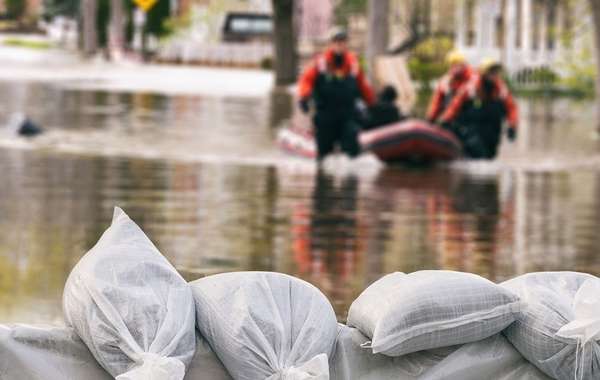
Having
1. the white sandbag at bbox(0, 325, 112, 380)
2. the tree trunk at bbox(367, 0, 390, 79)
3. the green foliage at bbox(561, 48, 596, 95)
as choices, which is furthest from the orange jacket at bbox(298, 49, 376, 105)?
the white sandbag at bbox(0, 325, 112, 380)

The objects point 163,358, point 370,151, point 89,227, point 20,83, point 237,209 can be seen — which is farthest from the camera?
point 20,83

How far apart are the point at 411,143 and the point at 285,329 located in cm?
2022

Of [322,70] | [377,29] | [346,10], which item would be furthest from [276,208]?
[346,10]

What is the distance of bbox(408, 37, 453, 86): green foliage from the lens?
176ft

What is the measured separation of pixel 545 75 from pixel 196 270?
42088 mm

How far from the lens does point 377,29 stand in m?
38.7

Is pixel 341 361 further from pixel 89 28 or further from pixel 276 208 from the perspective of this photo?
pixel 89 28

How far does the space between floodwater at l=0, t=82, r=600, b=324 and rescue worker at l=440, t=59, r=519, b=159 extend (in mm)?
341

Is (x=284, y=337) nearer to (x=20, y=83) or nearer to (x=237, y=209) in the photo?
(x=237, y=209)

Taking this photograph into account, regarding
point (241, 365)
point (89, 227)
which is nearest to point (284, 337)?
point (241, 365)

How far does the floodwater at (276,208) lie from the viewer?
1339 cm

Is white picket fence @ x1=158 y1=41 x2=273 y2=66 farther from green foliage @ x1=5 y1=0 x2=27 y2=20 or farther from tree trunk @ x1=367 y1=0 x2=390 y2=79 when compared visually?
green foliage @ x1=5 y1=0 x2=27 y2=20

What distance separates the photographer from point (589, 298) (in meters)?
4.88

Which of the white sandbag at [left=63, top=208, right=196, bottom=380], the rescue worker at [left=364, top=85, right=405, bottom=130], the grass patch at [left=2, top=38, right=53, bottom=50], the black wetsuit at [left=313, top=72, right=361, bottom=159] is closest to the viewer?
the white sandbag at [left=63, top=208, right=196, bottom=380]
